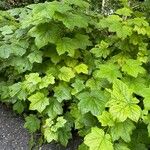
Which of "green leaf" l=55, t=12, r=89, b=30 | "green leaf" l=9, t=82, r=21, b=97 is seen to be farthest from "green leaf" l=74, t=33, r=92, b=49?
"green leaf" l=9, t=82, r=21, b=97

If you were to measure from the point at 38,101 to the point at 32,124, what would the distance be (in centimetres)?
31

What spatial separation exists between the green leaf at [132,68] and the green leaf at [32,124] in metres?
1.07

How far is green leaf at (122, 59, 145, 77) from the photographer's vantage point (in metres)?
3.16

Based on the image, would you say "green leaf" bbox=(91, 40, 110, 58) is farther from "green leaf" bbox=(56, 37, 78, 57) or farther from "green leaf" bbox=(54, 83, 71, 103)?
"green leaf" bbox=(54, 83, 71, 103)

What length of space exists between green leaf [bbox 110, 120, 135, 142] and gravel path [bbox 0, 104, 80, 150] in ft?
2.71

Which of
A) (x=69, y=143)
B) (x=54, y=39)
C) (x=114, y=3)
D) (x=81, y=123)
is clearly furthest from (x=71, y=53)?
(x=114, y=3)

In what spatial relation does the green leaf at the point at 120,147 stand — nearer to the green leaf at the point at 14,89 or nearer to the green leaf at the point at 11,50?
the green leaf at the point at 14,89

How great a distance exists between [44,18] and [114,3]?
3.15 meters

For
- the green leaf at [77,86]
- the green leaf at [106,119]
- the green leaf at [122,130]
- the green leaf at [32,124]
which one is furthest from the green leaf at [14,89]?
the green leaf at [122,130]

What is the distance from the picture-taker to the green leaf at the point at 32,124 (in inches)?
139

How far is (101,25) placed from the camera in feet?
11.5

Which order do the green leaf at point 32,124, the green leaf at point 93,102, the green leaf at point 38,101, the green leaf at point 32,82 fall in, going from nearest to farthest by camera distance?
the green leaf at point 93,102 < the green leaf at point 38,101 < the green leaf at point 32,82 < the green leaf at point 32,124

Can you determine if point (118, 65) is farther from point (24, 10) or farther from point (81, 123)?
point (24, 10)

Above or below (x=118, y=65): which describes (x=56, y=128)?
below
